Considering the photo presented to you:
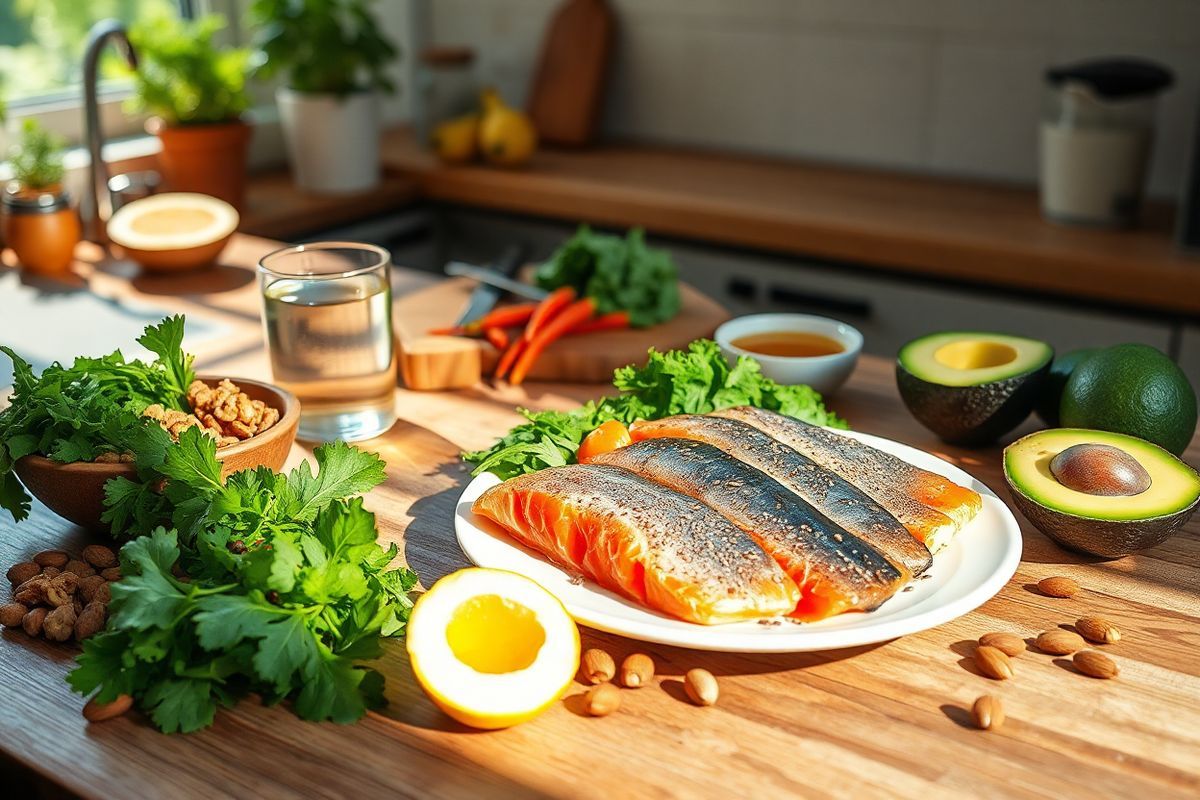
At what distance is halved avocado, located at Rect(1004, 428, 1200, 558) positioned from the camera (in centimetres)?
111

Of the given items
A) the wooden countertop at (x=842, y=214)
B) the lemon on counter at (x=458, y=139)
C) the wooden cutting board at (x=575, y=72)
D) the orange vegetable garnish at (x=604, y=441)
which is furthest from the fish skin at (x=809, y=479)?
the wooden cutting board at (x=575, y=72)

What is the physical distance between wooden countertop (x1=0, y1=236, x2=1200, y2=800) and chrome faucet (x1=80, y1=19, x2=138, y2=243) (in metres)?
1.55

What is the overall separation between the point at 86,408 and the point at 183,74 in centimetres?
163

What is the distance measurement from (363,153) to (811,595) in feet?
A: 7.51

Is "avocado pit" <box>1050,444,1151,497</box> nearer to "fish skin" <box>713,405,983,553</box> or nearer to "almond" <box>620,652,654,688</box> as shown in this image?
"fish skin" <box>713,405,983,553</box>

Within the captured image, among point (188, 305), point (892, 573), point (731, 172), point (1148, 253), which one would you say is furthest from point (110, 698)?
point (731, 172)

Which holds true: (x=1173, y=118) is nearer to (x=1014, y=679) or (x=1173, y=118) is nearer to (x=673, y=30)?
(x=673, y=30)

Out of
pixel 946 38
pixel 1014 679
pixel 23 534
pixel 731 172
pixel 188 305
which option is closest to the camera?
pixel 1014 679

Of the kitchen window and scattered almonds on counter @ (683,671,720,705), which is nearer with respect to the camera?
scattered almonds on counter @ (683,671,720,705)

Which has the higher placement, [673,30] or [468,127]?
[673,30]

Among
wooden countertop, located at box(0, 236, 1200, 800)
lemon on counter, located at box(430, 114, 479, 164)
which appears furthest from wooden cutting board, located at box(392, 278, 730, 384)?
lemon on counter, located at box(430, 114, 479, 164)

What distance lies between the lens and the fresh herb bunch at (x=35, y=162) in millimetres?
2238

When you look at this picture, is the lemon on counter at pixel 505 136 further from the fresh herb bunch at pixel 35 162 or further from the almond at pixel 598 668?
the almond at pixel 598 668

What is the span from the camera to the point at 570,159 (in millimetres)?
3273
